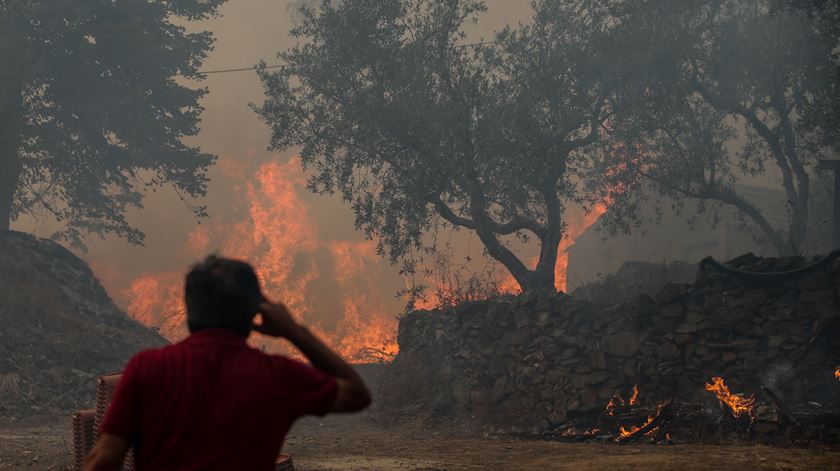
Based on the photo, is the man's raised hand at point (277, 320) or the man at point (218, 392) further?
the man's raised hand at point (277, 320)

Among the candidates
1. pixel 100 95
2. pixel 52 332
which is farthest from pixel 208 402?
pixel 100 95

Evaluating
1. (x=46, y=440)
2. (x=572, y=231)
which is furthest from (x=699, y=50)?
(x=572, y=231)

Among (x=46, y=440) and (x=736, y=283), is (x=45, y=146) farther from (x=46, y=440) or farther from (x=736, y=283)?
(x=736, y=283)

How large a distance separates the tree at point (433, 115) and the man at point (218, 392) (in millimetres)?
18130

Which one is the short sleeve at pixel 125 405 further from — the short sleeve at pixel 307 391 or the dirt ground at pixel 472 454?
the dirt ground at pixel 472 454

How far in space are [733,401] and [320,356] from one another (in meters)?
A: 12.1

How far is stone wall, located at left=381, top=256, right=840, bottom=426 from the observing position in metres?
14.6

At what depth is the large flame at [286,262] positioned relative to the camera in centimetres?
5366

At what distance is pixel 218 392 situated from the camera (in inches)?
99.4

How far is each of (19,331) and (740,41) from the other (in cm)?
2292

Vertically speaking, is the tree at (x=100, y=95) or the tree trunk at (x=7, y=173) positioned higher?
the tree at (x=100, y=95)

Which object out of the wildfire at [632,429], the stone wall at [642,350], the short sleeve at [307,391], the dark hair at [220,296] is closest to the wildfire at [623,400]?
the stone wall at [642,350]

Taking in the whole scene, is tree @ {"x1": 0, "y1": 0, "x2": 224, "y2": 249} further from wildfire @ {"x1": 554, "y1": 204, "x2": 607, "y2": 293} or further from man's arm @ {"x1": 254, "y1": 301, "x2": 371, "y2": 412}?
man's arm @ {"x1": 254, "y1": 301, "x2": 371, "y2": 412}

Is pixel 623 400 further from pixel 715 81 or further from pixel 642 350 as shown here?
pixel 715 81
